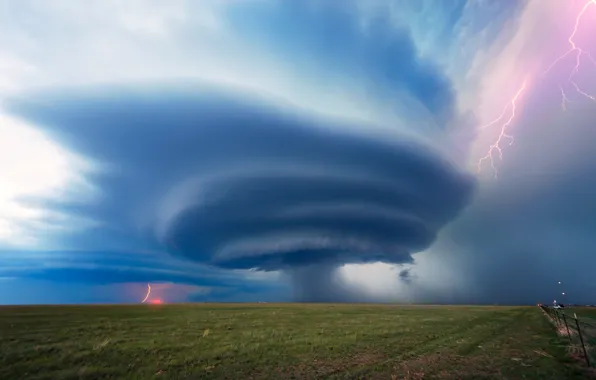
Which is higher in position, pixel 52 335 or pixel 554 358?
pixel 52 335

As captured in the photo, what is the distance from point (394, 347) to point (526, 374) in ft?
34.5

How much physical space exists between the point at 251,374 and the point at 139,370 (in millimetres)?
6643

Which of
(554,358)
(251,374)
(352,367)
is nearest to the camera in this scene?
(251,374)

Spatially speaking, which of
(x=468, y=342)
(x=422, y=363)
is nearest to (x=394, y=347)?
(x=422, y=363)

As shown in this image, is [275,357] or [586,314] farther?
[586,314]

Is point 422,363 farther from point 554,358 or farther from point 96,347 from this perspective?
point 96,347

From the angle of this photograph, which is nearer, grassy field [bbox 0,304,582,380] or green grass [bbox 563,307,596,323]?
grassy field [bbox 0,304,582,380]

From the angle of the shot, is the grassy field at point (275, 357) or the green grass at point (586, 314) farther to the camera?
the green grass at point (586, 314)

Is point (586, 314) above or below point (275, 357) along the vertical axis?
below

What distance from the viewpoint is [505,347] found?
29.3 meters

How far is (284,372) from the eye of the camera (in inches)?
798

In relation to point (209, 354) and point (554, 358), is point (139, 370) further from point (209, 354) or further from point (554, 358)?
point (554, 358)

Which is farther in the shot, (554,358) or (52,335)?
(52,335)

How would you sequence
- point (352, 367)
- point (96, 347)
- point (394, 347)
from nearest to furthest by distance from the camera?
point (352, 367) < point (96, 347) < point (394, 347)
